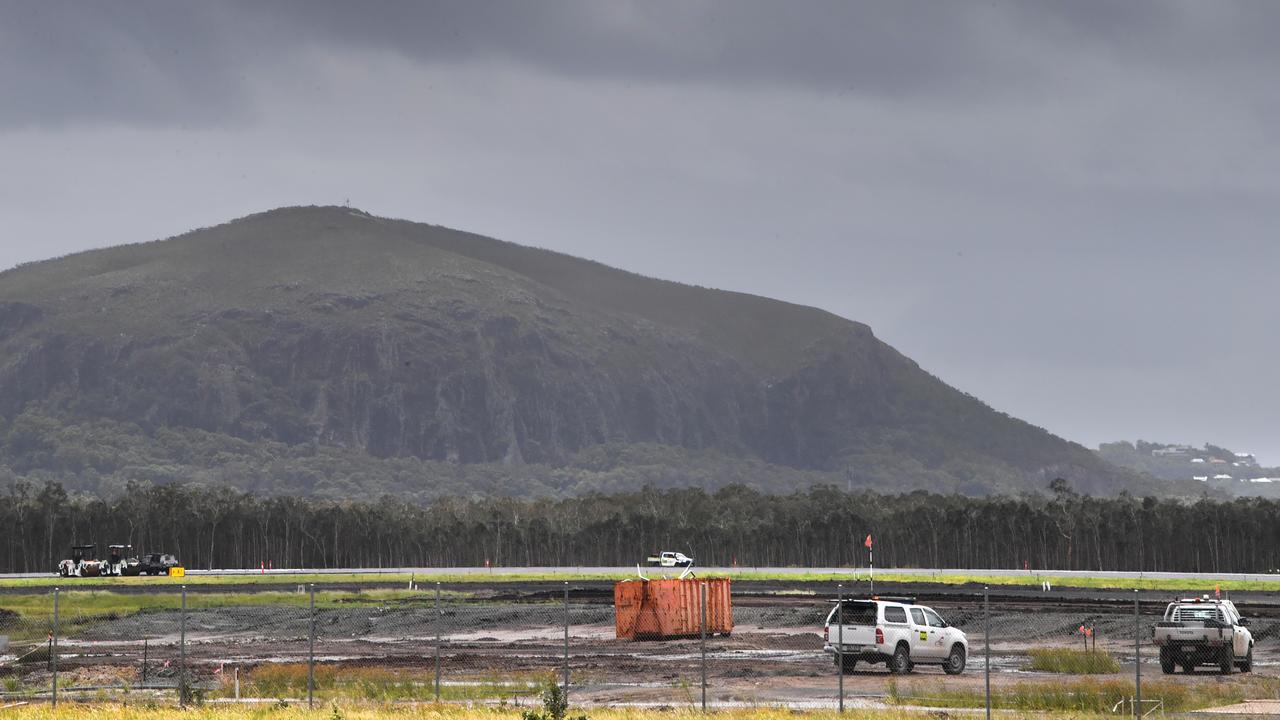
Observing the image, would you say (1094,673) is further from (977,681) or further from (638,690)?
(638,690)

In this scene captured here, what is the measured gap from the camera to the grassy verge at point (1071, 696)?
33.5 meters

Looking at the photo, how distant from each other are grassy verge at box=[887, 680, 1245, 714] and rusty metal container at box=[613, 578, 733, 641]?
18390 mm

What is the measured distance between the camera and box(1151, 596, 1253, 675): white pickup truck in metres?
43.0

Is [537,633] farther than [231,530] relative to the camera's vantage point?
No

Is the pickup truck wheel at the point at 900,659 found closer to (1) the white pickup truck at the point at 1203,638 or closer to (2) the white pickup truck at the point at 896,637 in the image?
(2) the white pickup truck at the point at 896,637

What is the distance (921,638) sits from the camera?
43.2m

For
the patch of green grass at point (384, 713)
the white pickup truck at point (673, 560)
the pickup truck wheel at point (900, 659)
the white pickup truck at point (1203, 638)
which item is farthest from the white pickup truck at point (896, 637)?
the white pickup truck at point (673, 560)

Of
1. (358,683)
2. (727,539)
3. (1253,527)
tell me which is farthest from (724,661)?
(727,539)

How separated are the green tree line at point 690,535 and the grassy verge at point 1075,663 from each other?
343ft

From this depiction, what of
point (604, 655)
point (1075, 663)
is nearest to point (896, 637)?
point (1075, 663)

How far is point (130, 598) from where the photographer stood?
291ft

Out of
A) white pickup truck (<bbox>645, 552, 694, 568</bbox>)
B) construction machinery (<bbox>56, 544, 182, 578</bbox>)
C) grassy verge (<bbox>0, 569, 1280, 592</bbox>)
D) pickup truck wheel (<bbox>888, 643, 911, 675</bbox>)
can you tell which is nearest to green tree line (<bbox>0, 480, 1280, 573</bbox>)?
white pickup truck (<bbox>645, 552, 694, 568</bbox>)

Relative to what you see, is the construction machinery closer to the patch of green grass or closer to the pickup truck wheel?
the pickup truck wheel

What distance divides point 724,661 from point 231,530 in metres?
143
